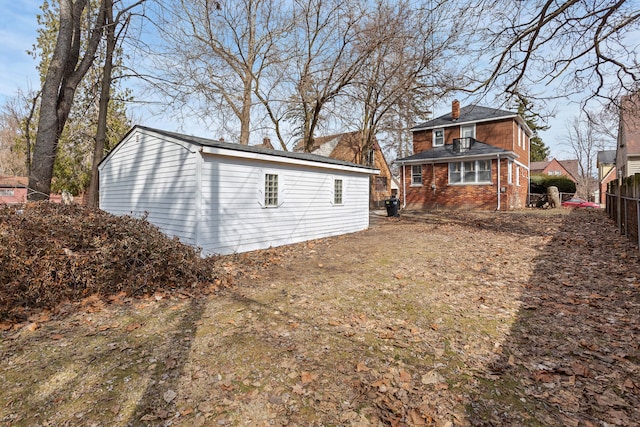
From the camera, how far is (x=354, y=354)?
3428 millimetres

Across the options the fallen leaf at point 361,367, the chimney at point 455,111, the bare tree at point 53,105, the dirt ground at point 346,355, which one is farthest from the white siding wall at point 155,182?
the chimney at point 455,111

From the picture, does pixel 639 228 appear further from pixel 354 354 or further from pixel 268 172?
pixel 268 172

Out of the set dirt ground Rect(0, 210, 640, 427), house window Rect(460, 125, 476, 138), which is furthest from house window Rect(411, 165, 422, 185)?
dirt ground Rect(0, 210, 640, 427)

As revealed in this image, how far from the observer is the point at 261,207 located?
30.9 feet

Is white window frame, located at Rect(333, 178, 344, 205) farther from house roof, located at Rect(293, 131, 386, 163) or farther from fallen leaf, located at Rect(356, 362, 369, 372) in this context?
house roof, located at Rect(293, 131, 386, 163)

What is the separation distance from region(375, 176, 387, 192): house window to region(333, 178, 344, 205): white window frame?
21477 mm


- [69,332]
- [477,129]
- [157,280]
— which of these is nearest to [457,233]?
[157,280]

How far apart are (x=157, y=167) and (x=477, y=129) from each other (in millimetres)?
21563

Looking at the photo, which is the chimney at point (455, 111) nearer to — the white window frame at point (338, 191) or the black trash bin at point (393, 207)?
the black trash bin at point (393, 207)

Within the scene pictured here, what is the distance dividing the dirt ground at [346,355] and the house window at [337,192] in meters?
6.24

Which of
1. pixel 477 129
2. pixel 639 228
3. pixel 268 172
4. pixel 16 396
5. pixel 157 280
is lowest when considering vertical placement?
pixel 16 396

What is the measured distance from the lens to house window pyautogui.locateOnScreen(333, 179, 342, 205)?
40.4 ft

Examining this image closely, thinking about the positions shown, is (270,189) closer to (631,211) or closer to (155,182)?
(155,182)

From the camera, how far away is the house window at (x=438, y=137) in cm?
2450
